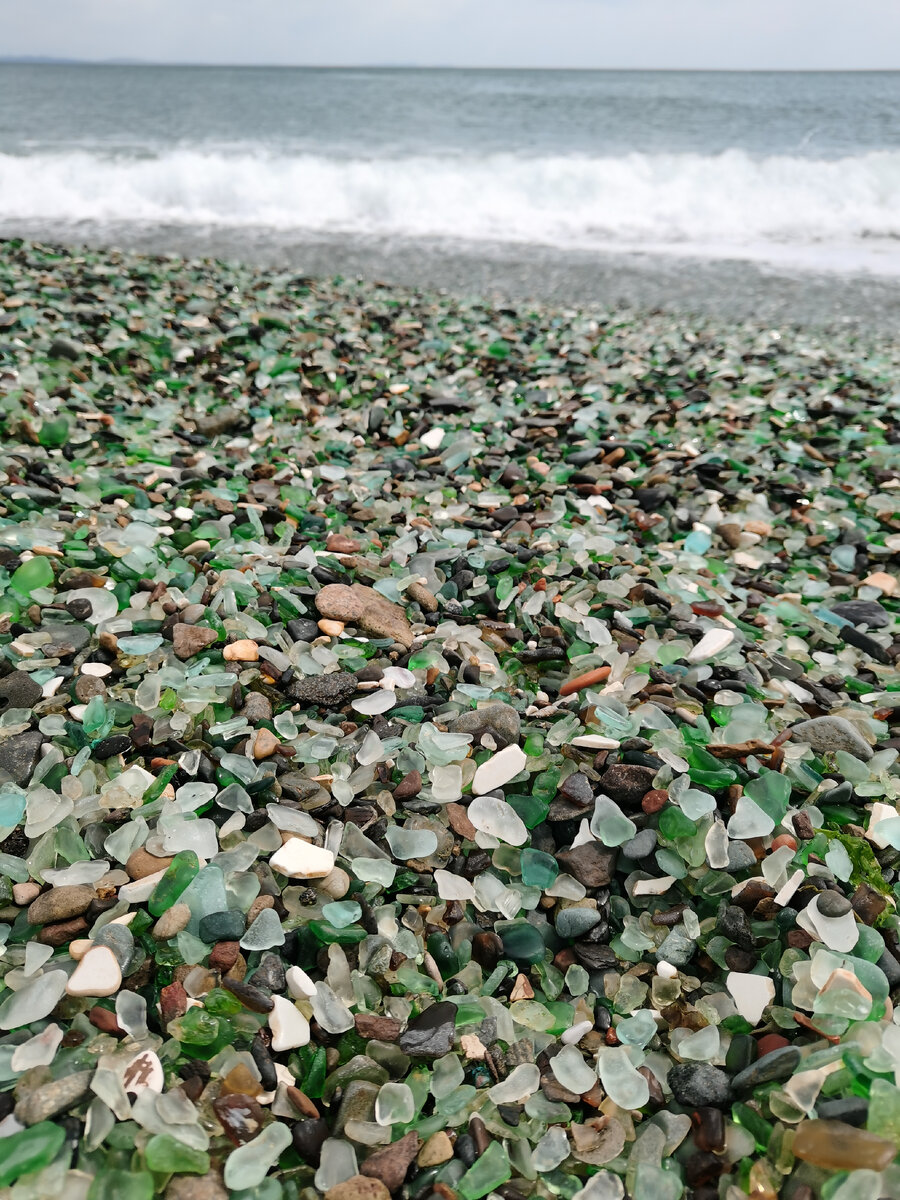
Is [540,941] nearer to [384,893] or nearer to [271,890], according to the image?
[384,893]

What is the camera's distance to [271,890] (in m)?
1.52

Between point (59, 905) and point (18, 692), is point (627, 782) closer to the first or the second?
point (59, 905)

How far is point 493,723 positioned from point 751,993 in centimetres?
76

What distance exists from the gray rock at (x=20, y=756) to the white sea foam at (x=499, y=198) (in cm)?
1043

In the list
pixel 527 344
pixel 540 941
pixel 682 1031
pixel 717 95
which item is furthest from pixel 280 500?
pixel 717 95

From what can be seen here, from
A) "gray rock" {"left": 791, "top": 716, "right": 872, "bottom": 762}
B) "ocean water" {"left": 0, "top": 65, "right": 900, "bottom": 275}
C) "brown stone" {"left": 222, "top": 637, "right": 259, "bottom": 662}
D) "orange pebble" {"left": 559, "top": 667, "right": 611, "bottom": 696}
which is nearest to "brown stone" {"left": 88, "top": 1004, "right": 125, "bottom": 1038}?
"brown stone" {"left": 222, "top": 637, "right": 259, "bottom": 662}

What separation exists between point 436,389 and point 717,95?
1325 inches

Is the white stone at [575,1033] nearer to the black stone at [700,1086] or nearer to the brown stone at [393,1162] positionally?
the black stone at [700,1086]

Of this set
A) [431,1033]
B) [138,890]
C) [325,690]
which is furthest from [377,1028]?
[325,690]

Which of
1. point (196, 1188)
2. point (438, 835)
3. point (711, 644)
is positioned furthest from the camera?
point (711, 644)

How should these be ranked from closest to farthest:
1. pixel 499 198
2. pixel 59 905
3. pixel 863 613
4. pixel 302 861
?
pixel 59 905, pixel 302 861, pixel 863 613, pixel 499 198

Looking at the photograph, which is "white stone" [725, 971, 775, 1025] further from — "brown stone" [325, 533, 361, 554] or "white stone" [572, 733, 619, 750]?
"brown stone" [325, 533, 361, 554]

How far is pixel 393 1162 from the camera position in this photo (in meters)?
1.19

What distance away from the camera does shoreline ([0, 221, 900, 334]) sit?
7.46 metres
